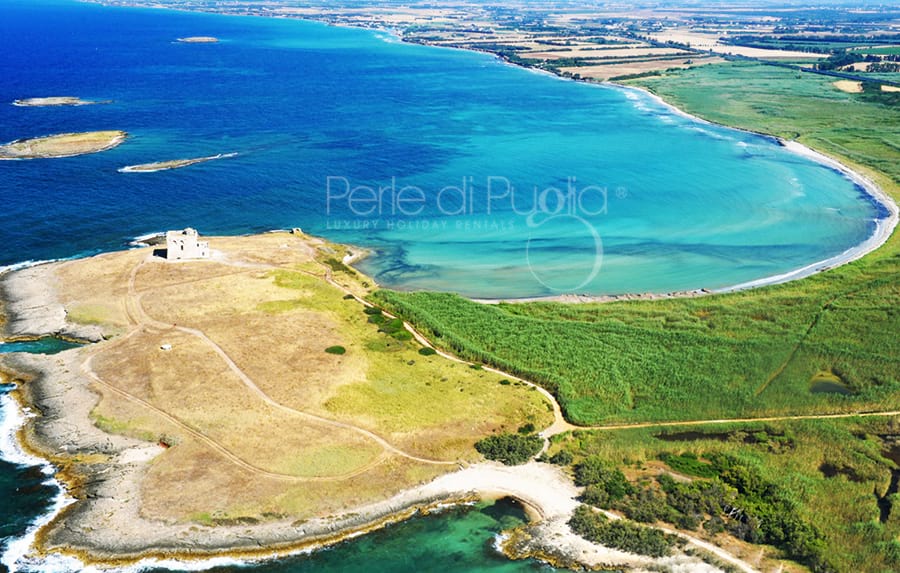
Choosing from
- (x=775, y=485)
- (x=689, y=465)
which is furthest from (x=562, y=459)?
(x=775, y=485)

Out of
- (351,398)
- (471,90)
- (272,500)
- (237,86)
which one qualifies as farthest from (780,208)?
(237,86)

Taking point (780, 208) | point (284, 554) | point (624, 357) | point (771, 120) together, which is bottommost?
point (284, 554)

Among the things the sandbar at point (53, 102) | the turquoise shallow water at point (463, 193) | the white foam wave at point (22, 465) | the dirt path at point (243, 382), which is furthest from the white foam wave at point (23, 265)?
the sandbar at point (53, 102)

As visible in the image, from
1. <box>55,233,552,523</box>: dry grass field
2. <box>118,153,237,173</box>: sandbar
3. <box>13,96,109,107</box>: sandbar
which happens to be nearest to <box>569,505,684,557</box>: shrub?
<box>55,233,552,523</box>: dry grass field

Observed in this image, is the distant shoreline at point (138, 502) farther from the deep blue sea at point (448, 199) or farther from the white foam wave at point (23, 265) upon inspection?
the white foam wave at point (23, 265)

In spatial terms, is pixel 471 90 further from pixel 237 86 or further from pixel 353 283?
pixel 353 283

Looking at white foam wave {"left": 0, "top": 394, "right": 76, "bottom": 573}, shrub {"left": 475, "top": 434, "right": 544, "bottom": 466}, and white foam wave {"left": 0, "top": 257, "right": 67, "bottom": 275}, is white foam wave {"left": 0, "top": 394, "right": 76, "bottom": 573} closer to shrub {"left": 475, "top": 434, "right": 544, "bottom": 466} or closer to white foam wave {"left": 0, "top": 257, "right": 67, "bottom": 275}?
shrub {"left": 475, "top": 434, "right": 544, "bottom": 466}

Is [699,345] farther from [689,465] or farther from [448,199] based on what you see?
[448,199]
